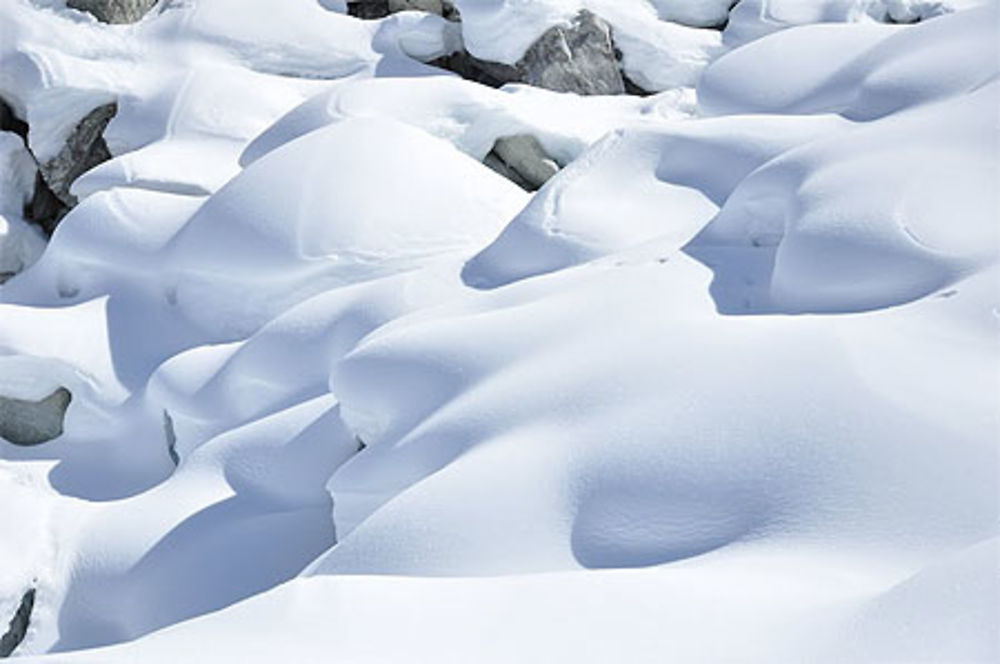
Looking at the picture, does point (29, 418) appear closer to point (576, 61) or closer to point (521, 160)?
point (521, 160)

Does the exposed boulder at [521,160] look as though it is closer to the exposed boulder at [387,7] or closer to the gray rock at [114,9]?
the exposed boulder at [387,7]

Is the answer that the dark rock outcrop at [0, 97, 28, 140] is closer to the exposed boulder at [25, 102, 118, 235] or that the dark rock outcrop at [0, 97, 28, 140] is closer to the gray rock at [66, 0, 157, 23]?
the exposed boulder at [25, 102, 118, 235]

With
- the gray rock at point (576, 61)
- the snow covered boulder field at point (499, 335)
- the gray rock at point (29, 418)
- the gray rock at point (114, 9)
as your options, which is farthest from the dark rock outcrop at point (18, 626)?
the gray rock at point (114, 9)

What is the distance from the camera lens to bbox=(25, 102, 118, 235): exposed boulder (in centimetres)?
552

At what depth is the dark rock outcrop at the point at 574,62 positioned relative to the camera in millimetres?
5727

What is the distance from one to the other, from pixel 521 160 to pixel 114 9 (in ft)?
7.85

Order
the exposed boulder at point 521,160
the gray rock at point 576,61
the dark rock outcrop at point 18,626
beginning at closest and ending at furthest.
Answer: the dark rock outcrop at point 18,626 < the exposed boulder at point 521,160 < the gray rock at point 576,61

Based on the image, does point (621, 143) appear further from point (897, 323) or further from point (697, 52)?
point (697, 52)

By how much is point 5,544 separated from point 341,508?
106cm

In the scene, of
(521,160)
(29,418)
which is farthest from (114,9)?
(29,418)

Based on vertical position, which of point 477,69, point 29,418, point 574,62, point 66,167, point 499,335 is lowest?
point 29,418

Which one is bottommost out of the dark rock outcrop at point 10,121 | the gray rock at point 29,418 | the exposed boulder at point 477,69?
the gray rock at point 29,418

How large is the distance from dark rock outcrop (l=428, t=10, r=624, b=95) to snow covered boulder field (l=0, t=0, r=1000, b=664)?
16 millimetres

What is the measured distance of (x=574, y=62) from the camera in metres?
5.76
